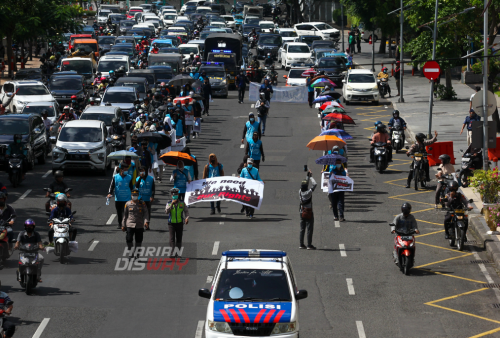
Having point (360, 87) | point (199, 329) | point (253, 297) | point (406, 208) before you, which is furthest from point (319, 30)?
point (253, 297)

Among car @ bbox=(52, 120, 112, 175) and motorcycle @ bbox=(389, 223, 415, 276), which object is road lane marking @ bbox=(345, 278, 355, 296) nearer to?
motorcycle @ bbox=(389, 223, 415, 276)

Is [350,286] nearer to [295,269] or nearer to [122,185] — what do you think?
[295,269]

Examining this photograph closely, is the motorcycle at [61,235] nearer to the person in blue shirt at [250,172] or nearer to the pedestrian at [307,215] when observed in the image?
the pedestrian at [307,215]

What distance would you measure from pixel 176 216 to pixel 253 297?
20.4 feet

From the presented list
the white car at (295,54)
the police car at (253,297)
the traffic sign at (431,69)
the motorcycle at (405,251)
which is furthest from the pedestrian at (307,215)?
the white car at (295,54)

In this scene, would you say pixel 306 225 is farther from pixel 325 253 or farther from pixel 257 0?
pixel 257 0

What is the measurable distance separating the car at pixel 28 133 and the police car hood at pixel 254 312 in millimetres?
17497

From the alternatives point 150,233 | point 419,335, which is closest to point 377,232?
point 150,233

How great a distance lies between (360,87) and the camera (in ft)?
153

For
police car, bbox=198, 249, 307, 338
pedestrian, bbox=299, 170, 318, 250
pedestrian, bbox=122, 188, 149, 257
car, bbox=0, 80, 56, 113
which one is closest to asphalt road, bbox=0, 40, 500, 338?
pedestrian, bbox=299, 170, 318, 250

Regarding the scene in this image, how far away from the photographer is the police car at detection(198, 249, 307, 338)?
12633 mm

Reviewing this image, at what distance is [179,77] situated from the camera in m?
44.0

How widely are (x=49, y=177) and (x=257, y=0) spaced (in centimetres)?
10494

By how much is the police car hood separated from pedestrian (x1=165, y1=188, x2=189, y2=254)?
623 cm
